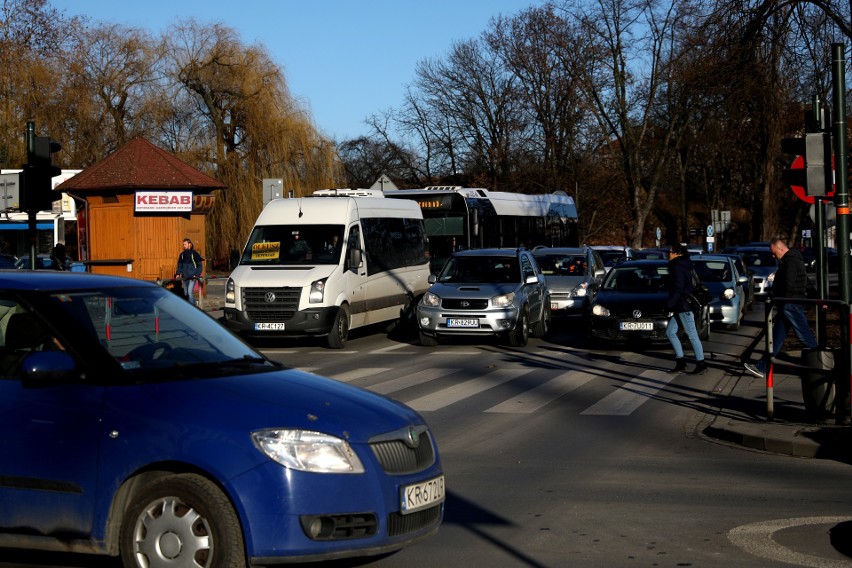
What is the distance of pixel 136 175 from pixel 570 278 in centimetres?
1324

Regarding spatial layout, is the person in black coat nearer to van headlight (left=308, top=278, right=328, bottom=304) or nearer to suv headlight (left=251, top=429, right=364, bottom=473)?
van headlight (left=308, top=278, right=328, bottom=304)

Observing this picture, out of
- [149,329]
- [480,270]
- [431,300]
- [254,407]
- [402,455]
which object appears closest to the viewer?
[254,407]

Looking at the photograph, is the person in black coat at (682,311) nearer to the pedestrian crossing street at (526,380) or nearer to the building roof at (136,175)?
the pedestrian crossing street at (526,380)

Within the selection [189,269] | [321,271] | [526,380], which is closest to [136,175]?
[189,269]

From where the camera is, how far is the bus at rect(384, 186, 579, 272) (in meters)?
31.2

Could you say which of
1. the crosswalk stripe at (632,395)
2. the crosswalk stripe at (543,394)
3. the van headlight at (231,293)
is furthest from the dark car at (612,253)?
the crosswalk stripe at (543,394)

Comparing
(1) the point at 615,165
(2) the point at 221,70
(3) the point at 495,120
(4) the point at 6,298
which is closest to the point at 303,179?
(2) the point at 221,70

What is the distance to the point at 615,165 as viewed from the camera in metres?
59.5

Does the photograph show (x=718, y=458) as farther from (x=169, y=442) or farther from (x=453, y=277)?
(x=453, y=277)

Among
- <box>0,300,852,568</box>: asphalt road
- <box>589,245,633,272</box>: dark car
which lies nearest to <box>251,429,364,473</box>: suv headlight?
<box>0,300,852,568</box>: asphalt road

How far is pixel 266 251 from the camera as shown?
21766 millimetres

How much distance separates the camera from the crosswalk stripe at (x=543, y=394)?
1289cm

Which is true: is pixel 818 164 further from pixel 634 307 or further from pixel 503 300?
pixel 503 300

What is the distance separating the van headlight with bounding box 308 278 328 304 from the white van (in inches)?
0.7
